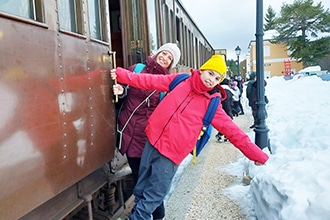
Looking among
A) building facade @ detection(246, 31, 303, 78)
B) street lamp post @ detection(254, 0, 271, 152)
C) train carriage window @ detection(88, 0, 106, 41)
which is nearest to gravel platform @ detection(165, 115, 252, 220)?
street lamp post @ detection(254, 0, 271, 152)

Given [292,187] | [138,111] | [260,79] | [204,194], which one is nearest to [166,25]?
[260,79]

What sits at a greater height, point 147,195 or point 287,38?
point 287,38

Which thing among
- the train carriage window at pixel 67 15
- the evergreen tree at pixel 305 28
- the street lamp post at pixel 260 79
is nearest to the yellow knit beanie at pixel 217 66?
the train carriage window at pixel 67 15

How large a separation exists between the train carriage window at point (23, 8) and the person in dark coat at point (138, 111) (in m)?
1.07

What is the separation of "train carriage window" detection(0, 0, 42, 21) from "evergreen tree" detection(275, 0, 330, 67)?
119 feet

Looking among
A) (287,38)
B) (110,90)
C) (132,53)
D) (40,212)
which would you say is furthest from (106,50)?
(287,38)

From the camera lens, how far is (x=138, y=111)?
2658mm

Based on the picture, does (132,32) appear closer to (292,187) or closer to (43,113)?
(43,113)

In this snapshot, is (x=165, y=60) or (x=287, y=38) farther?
(x=287, y=38)

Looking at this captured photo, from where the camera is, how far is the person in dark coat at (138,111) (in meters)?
2.66

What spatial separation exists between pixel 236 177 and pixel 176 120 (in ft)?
8.71

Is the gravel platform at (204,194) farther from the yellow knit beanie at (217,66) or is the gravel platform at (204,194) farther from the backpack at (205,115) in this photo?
the yellow knit beanie at (217,66)

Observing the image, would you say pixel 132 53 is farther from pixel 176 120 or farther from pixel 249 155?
pixel 249 155

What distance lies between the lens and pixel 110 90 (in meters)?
2.55
